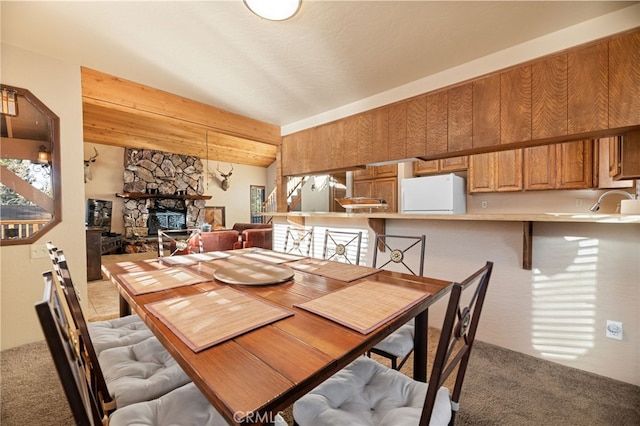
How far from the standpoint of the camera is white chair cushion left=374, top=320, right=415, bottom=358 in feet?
4.41

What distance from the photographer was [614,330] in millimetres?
1746

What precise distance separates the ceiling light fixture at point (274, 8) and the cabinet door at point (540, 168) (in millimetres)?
3315

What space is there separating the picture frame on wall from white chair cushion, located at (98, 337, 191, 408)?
7692 millimetres

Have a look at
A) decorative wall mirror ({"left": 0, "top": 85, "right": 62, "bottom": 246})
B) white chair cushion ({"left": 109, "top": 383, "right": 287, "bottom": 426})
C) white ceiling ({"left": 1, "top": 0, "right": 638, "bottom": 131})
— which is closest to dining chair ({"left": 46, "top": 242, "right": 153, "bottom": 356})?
white chair cushion ({"left": 109, "top": 383, "right": 287, "bottom": 426})

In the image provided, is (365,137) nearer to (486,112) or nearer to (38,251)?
(486,112)

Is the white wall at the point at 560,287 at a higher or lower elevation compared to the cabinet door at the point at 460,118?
lower

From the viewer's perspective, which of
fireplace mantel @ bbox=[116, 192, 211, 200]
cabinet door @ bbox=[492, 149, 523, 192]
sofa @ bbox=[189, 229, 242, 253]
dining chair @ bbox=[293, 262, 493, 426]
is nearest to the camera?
dining chair @ bbox=[293, 262, 493, 426]

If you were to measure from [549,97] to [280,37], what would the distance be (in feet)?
6.52

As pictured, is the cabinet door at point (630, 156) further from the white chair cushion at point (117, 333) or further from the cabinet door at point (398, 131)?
the white chair cushion at point (117, 333)

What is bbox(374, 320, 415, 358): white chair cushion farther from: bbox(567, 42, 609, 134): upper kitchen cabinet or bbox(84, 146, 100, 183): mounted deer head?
bbox(84, 146, 100, 183): mounted deer head

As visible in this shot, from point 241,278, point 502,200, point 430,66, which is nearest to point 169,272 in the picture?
point 241,278

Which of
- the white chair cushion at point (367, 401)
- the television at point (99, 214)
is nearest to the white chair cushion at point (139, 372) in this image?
the white chair cushion at point (367, 401)

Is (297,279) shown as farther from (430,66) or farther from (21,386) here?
(430,66)

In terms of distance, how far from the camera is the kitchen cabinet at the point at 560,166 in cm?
301
